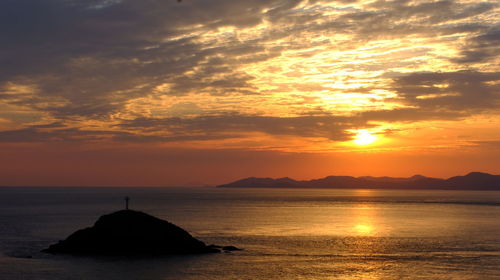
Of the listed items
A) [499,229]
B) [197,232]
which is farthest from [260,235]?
[499,229]

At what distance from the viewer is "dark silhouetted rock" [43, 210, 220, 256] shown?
72.4 m

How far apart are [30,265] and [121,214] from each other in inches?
525

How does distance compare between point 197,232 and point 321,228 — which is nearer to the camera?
point 197,232

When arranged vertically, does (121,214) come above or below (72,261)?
above

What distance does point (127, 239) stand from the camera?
72750 millimetres

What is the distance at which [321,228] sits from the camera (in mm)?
118750

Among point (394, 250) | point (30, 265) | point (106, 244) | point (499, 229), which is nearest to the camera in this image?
point (30, 265)

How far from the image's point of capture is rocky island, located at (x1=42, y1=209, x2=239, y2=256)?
7238cm

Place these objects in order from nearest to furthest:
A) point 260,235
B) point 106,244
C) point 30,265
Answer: point 30,265 < point 106,244 < point 260,235

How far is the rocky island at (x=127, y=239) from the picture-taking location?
237ft

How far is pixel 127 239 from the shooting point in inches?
2864

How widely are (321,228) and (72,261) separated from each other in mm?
64109

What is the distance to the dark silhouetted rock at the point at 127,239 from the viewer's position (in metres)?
72.4

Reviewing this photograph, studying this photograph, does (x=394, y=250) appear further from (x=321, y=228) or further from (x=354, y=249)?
(x=321, y=228)
